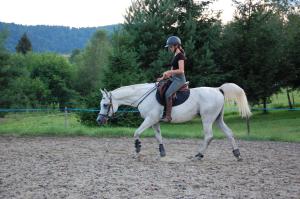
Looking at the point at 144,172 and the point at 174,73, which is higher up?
A: the point at 174,73

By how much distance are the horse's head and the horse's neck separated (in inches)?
5.7

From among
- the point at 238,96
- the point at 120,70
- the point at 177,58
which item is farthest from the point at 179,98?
the point at 120,70

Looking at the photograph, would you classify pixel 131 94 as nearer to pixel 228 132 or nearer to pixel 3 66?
pixel 228 132

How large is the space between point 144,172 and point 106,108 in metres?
2.65

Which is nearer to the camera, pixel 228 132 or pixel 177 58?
pixel 177 58

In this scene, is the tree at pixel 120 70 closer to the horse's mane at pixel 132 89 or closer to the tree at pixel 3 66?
the horse's mane at pixel 132 89

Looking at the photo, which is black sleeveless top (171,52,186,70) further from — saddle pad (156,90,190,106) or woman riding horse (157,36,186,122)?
saddle pad (156,90,190,106)

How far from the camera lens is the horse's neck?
10.1 m

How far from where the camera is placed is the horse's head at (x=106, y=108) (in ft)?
33.3

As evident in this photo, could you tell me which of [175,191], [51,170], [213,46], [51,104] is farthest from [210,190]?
[51,104]

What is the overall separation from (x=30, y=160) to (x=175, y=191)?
4.52 m

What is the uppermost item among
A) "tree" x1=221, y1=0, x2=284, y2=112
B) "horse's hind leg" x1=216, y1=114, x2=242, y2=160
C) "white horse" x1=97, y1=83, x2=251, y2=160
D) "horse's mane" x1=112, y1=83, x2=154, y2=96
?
"tree" x1=221, y1=0, x2=284, y2=112

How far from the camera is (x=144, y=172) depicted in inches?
317

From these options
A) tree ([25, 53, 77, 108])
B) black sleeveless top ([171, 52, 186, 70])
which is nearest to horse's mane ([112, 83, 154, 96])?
black sleeveless top ([171, 52, 186, 70])
